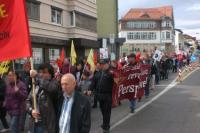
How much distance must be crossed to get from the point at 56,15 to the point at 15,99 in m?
27.5

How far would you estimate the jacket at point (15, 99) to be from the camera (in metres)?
10.7

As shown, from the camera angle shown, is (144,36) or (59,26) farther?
(144,36)

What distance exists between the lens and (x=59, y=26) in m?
38.2

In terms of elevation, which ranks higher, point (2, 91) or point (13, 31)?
point (13, 31)

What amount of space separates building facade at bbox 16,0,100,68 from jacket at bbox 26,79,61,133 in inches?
940

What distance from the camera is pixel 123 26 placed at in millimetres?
127875

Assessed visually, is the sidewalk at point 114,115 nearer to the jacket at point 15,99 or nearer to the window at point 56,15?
the jacket at point 15,99

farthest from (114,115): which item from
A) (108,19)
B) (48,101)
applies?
(108,19)

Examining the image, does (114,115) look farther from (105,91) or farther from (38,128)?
(38,128)

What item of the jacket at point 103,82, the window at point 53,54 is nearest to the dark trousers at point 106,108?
the jacket at point 103,82

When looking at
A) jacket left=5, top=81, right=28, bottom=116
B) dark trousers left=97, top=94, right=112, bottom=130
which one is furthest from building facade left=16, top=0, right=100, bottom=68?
jacket left=5, top=81, right=28, bottom=116

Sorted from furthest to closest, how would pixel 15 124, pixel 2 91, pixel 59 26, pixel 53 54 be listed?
pixel 59 26
pixel 53 54
pixel 2 91
pixel 15 124

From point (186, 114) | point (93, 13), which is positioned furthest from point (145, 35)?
point (186, 114)

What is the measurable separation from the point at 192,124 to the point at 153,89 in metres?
11.1
